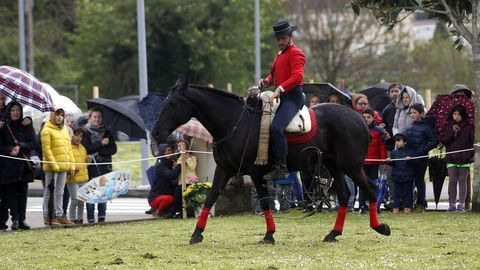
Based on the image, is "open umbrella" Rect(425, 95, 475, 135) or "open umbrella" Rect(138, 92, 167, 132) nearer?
"open umbrella" Rect(425, 95, 475, 135)

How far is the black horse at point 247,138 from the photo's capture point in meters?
15.3

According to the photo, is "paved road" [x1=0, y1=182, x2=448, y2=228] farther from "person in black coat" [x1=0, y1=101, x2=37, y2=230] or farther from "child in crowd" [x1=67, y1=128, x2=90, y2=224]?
"person in black coat" [x1=0, y1=101, x2=37, y2=230]

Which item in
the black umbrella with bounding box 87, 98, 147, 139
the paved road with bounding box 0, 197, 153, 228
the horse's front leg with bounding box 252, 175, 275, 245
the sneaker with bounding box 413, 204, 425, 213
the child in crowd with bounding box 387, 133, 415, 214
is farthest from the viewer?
the black umbrella with bounding box 87, 98, 147, 139

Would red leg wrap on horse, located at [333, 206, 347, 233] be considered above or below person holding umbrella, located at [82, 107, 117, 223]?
below

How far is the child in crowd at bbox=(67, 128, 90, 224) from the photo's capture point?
1995cm

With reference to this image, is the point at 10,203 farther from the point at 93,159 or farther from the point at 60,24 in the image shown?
the point at 60,24

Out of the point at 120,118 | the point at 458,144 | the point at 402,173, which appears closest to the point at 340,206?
the point at 402,173

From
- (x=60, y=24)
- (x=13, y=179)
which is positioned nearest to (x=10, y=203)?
(x=13, y=179)

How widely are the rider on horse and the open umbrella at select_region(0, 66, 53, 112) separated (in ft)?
15.4

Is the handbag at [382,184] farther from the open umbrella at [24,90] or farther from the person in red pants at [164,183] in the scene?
the open umbrella at [24,90]

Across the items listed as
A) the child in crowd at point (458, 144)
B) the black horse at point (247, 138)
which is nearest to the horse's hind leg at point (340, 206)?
the black horse at point (247, 138)

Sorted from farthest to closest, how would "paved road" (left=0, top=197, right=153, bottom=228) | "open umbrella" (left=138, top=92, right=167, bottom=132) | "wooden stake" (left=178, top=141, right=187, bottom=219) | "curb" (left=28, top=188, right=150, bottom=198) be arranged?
"curb" (left=28, top=188, right=150, bottom=198), "open umbrella" (left=138, top=92, right=167, bottom=132), "paved road" (left=0, top=197, right=153, bottom=228), "wooden stake" (left=178, top=141, right=187, bottom=219)

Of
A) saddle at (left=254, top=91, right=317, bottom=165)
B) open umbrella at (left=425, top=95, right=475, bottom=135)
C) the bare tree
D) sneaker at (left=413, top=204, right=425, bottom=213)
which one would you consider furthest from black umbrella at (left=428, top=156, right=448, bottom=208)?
the bare tree

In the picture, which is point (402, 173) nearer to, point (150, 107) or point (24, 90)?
point (150, 107)
